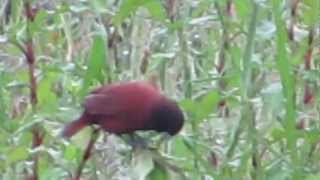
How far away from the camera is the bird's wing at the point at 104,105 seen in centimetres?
95

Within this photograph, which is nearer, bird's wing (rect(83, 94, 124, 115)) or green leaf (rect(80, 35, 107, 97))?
bird's wing (rect(83, 94, 124, 115))

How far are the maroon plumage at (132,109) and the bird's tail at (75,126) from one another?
1 cm

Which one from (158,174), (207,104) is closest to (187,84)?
(207,104)

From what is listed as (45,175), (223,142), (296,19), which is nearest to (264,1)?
(296,19)

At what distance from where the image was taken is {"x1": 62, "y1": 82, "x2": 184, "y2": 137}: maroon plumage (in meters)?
0.94

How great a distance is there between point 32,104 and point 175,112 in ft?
1.18

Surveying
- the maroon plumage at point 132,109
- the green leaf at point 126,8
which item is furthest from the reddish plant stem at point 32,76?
the maroon plumage at point 132,109

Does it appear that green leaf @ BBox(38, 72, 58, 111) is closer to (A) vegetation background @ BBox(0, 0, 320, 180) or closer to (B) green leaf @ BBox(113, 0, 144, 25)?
(A) vegetation background @ BBox(0, 0, 320, 180)

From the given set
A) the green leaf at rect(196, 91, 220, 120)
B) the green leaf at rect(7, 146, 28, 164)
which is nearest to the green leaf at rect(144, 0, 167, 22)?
the green leaf at rect(196, 91, 220, 120)

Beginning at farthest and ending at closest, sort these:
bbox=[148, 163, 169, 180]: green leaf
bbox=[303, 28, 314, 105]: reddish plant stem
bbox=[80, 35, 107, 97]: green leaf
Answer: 1. bbox=[303, 28, 314, 105]: reddish plant stem
2. bbox=[80, 35, 107, 97]: green leaf
3. bbox=[148, 163, 169, 180]: green leaf

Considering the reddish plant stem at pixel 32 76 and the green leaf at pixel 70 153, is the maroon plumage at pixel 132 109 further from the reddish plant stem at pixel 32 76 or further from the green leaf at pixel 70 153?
the reddish plant stem at pixel 32 76

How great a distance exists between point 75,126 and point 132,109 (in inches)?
3.7

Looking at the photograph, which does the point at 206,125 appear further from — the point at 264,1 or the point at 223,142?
the point at 264,1

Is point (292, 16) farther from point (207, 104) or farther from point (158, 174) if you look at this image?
point (158, 174)
